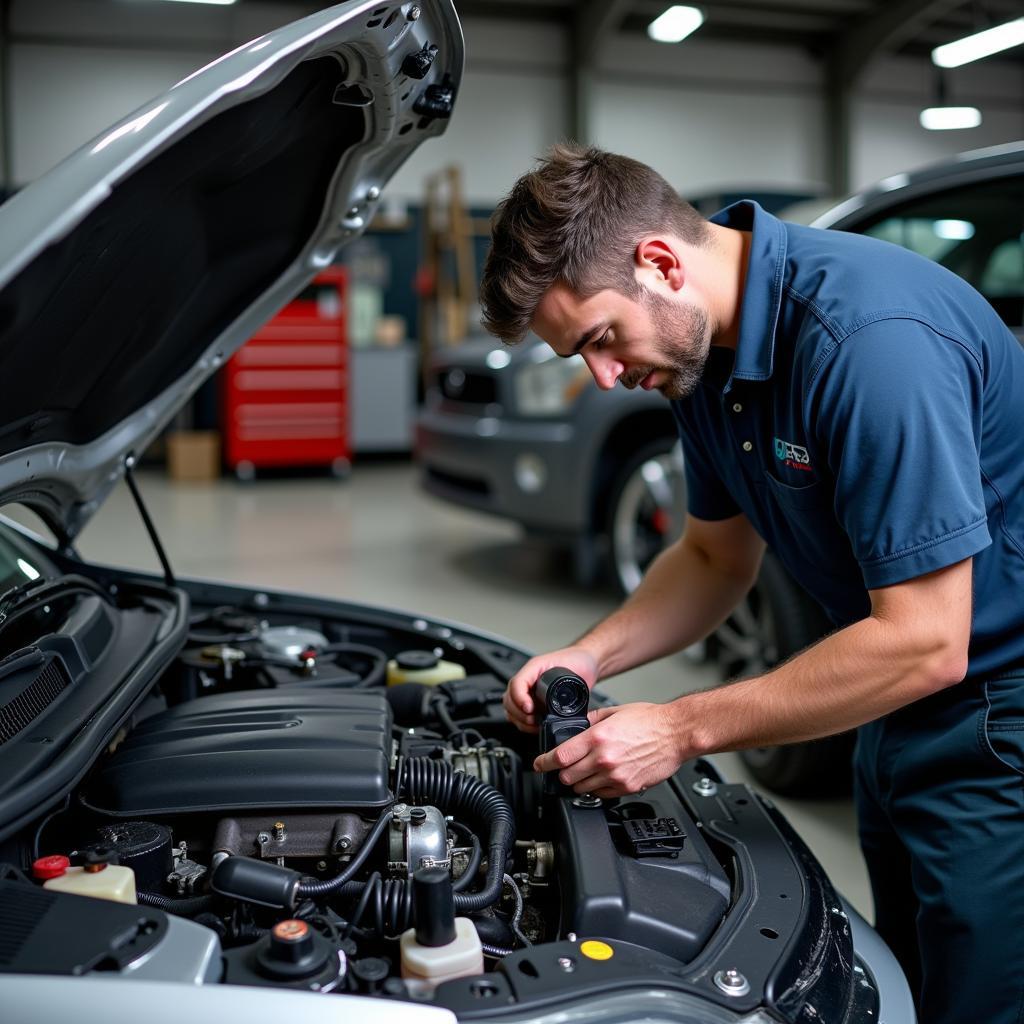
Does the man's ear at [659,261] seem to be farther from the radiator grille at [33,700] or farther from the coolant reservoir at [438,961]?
Result: the radiator grille at [33,700]

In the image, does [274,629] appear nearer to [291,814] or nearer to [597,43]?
[291,814]

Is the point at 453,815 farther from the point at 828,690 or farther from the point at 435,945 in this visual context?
the point at 828,690

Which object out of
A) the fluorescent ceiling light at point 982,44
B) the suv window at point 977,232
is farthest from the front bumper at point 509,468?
the fluorescent ceiling light at point 982,44

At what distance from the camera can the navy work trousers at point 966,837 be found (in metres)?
1.23

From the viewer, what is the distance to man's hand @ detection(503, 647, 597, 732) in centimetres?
133

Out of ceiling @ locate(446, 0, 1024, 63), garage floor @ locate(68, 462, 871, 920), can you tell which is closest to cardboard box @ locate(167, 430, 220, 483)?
garage floor @ locate(68, 462, 871, 920)

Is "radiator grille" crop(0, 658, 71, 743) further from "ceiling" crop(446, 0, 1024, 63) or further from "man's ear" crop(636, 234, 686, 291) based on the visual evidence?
"ceiling" crop(446, 0, 1024, 63)

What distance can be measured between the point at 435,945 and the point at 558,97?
33.5ft

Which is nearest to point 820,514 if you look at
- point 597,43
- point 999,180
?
point 999,180

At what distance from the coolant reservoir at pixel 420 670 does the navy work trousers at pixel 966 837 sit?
0.68m

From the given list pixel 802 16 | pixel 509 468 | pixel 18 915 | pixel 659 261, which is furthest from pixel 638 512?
pixel 802 16

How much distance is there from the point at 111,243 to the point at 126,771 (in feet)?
1.93

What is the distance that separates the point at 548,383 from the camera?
3916mm

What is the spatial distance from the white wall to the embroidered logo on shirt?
7.83m
